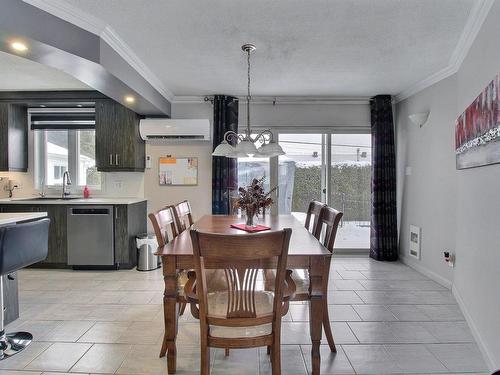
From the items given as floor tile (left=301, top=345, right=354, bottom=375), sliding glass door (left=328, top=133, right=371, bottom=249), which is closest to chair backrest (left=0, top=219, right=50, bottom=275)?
floor tile (left=301, top=345, right=354, bottom=375)

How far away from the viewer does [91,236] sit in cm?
384

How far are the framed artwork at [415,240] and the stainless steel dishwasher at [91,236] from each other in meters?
3.92

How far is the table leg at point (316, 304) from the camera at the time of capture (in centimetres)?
177

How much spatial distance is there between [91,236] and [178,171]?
1453 mm

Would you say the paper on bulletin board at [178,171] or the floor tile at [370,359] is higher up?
the paper on bulletin board at [178,171]

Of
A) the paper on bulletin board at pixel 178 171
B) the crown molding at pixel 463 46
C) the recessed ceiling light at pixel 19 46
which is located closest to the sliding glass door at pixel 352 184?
the crown molding at pixel 463 46

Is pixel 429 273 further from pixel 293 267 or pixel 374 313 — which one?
pixel 293 267

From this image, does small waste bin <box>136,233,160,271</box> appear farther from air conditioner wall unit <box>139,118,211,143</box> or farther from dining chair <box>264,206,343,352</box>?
dining chair <box>264,206,343,352</box>

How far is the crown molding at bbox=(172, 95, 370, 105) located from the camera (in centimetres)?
445

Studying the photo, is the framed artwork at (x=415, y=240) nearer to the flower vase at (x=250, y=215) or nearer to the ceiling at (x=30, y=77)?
the flower vase at (x=250, y=215)

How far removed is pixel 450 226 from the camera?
131 inches

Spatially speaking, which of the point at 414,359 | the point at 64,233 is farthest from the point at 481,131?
the point at 64,233

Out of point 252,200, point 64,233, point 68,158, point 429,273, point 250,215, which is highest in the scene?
point 68,158

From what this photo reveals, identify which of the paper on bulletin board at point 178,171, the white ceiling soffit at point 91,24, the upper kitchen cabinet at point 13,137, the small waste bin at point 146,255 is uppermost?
the white ceiling soffit at point 91,24
